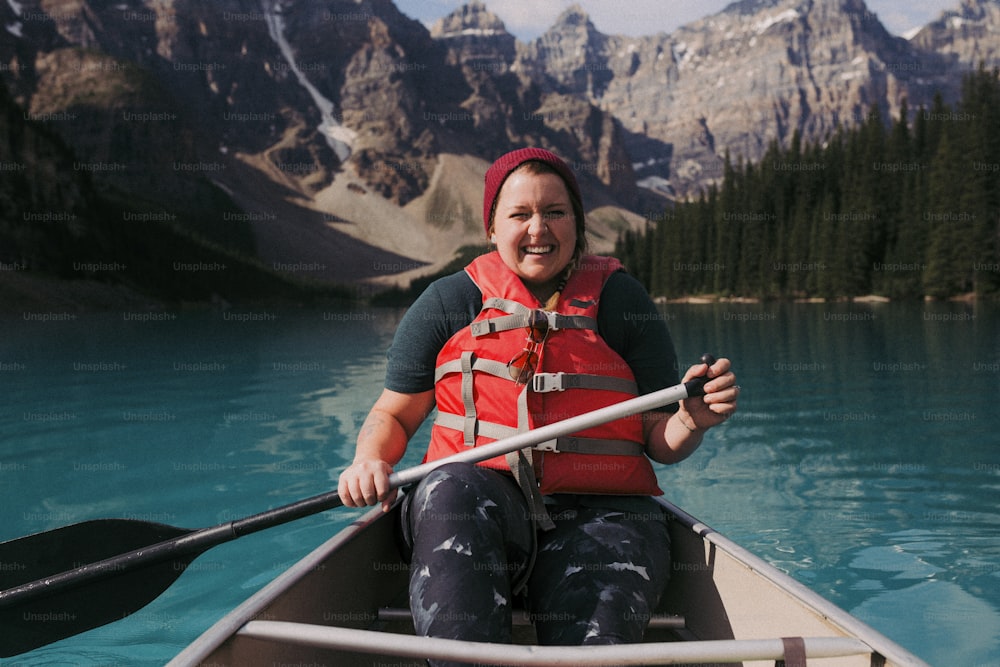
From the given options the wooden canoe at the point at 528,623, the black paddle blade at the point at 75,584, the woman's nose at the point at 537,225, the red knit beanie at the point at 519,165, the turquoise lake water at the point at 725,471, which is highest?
the red knit beanie at the point at 519,165

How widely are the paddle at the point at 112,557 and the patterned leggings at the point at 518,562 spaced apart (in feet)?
0.93

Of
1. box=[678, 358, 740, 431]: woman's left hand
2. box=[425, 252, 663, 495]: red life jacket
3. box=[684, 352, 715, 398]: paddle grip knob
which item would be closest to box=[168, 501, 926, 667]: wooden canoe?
box=[425, 252, 663, 495]: red life jacket

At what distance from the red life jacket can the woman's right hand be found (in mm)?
436

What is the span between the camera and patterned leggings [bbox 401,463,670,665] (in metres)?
2.67

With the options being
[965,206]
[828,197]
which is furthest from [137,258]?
[965,206]

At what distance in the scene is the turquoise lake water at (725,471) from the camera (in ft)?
18.7

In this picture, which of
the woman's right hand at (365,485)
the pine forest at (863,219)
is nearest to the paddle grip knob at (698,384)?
the woman's right hand at (365,485)

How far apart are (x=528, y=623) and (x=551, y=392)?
108 centimetres

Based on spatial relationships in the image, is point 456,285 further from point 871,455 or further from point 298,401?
point 298,401

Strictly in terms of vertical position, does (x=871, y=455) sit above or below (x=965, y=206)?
below

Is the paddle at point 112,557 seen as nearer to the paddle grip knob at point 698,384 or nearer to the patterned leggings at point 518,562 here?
the paddle grip knob at point 698,384

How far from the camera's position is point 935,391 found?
15.5 meters

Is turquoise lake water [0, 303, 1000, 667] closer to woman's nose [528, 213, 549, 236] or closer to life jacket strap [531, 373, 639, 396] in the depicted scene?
life jacket strap [531, 373, 639, 396]

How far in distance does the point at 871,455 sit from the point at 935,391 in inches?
248
